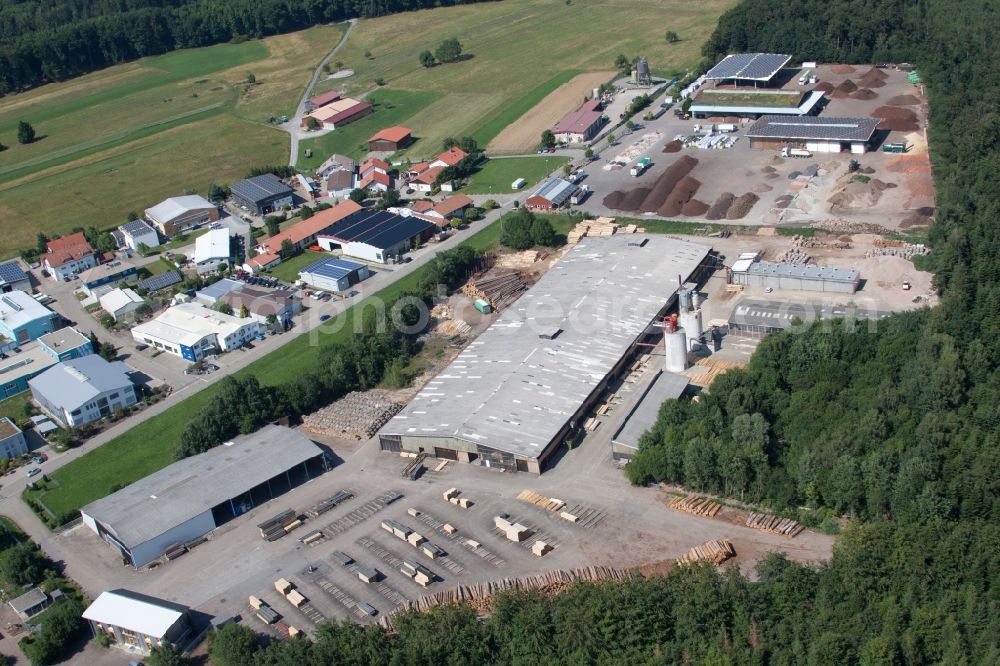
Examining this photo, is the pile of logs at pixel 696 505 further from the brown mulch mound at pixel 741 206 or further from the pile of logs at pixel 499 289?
the brown mulch mound at pixel 741 206

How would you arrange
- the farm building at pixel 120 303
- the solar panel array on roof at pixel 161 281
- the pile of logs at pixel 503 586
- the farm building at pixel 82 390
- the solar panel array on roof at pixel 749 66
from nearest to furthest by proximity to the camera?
the pile of logs at pixel 503 586
the farm building at pixel 82 390
the farm building at pixel 120 303
the solar panel array on roof at pixel 161 281
the solar panel array on roof at pixel 749 66

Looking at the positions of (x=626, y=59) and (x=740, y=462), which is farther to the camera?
(x=626, y=59)

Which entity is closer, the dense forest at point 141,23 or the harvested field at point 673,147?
the harvested field at point 673,147

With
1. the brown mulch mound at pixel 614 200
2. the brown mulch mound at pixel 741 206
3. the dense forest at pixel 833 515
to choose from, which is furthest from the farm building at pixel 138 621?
the brown mulch mound at pixel 741 206

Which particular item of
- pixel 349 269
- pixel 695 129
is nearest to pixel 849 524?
pixel 349 269

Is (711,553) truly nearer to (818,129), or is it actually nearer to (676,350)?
(676,350)

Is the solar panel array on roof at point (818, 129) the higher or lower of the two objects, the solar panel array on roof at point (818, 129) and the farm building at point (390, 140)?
the lower

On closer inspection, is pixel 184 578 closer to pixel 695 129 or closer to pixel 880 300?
pixel 880 300

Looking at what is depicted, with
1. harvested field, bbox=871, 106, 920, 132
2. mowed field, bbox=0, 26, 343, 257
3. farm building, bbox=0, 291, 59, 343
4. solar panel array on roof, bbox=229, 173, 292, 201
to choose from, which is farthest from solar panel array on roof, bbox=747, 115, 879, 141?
farm building, bbox=0, 291, 59, 343
